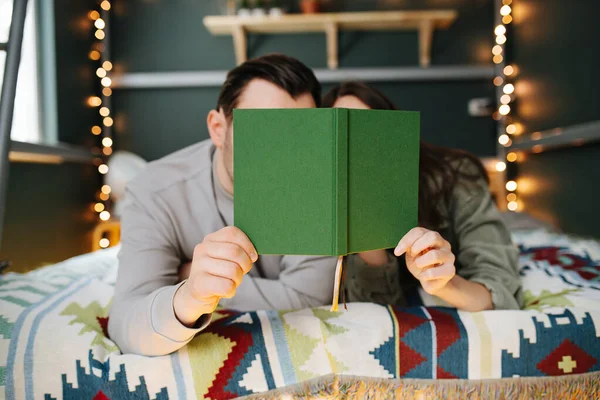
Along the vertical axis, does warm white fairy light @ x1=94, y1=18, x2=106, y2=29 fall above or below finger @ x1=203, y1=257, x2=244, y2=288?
above

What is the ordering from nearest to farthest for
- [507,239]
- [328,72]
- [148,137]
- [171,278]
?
[171,278] < [507,239] < [328,72] < [148,137]

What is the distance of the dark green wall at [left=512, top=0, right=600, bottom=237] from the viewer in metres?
1.88

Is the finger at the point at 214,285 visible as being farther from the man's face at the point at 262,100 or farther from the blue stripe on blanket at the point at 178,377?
the man's face at the point at 262,100

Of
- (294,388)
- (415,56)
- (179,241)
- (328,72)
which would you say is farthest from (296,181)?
(415,56)

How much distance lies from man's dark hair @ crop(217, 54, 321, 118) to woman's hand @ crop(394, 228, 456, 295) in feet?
1.29

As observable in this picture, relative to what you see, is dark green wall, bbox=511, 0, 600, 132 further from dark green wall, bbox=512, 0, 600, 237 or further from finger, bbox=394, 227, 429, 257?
finger, bbox=394, 227, 429, 257

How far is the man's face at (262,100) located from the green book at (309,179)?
0.30 metres

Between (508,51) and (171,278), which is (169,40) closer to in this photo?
(508,51)

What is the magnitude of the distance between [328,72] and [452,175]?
1.82 m

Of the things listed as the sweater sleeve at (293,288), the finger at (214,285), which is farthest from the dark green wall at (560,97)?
the finger at (214,285)

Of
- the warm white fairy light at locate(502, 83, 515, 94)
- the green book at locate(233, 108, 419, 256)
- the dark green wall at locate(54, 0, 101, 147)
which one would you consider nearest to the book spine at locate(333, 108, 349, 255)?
the green book at locate(233, 108, 419, 256)

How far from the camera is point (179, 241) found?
1.02 metres

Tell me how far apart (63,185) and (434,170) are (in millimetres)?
1934

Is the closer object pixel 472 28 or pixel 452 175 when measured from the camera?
pixel 452 175
